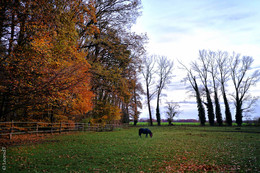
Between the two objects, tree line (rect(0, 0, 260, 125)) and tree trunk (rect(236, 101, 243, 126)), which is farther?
tree trunk (rect(236, 101, 243, 126))

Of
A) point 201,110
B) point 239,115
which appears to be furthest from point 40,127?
point 239,115

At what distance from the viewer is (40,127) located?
15.8m

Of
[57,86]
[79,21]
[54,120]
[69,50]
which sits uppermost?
[79,21]

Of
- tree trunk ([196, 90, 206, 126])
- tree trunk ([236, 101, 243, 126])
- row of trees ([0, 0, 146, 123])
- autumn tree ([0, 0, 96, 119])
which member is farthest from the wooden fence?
tree trunk ([236, 101, 243, 126])

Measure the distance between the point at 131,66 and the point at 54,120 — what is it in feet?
38.1

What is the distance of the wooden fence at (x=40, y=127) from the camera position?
12311 millimetres

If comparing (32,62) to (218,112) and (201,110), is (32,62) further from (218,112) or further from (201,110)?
(218,112)

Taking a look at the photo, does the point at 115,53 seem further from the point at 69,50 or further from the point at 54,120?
the point at 54,120

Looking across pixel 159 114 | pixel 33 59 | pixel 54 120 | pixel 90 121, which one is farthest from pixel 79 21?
pixel 159 114

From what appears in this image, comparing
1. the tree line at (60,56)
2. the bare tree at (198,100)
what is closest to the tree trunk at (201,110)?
the bare tree at (198,100)

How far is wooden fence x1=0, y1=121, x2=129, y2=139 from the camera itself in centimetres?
1231

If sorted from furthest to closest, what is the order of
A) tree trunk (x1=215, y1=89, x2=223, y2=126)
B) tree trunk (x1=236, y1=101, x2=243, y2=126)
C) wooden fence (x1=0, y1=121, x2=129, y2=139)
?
1. tree trunk (x1=215, y1=89, x2=223, y2=126)
2. tree trunk (x1=236, y1=101, x2=243, y2=126)
3. wooden fence (x1=0, y1=121, x2=129, y2=139)

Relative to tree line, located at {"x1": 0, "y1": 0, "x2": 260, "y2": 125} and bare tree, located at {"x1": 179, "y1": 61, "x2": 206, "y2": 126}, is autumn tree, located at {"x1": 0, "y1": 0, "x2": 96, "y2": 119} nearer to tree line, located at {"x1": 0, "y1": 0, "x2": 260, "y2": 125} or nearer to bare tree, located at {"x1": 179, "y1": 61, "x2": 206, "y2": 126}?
tree line, located at {"x1": 0, "y1": 0, "x2": 260, "y2": 125}

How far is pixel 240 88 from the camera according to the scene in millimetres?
37719
